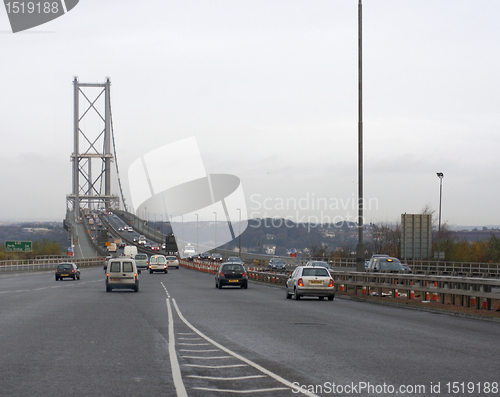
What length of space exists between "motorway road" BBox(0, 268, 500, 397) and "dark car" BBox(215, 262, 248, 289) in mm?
18451

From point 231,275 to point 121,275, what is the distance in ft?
24.1

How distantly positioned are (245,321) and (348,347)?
6.03 metres

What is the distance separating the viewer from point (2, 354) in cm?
1209

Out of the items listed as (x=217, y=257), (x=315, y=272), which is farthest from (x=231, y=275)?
(x=217, y=257)

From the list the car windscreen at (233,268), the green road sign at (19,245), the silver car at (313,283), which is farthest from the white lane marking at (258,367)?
the green road sign at (19,245)

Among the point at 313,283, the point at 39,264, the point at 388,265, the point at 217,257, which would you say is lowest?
the point at 39,264

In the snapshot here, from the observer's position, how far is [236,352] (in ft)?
41.1

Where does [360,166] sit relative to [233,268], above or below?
above

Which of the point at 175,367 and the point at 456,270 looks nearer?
the point at 175,367

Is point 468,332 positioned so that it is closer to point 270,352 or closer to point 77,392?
point 270,352

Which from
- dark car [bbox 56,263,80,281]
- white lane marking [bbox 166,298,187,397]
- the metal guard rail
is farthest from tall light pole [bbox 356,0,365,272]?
dark car [bbox 56,263,80,281]

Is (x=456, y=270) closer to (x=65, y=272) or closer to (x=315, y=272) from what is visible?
(x=65, y=272)

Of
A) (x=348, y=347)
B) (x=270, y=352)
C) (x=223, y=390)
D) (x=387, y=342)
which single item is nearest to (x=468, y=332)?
(x=387, y=342)

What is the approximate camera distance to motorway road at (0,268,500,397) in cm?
925
